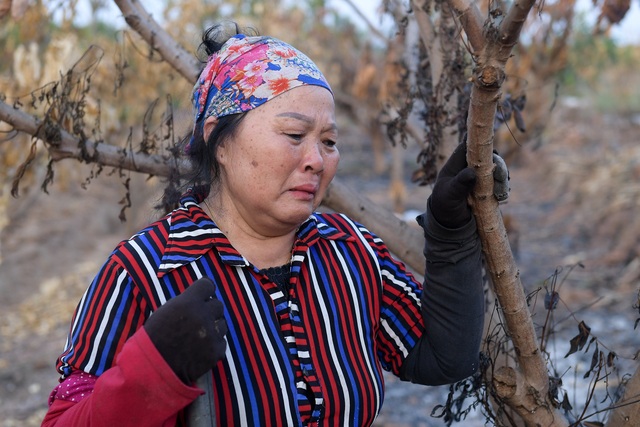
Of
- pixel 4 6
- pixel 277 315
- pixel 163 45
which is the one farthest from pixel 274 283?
pixel 4 6

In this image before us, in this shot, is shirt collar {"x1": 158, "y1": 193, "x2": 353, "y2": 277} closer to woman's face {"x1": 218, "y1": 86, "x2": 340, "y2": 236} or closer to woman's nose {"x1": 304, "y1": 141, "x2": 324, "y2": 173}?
woman's face {"x1": 218, "y1": 86, "x2": 340, "y2": 236}

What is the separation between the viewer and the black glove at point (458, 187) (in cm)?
150

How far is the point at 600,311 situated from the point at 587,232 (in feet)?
9.01

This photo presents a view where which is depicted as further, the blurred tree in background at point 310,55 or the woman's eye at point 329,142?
the blurred tree in background at point 310,55

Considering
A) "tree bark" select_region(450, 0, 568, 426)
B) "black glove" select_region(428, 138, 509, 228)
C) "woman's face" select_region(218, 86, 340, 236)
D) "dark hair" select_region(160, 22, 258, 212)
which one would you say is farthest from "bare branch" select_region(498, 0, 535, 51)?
"dark hair" select_region(160, 22, 258, 212)

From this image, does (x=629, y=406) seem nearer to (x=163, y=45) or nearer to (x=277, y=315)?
(x=277, y=315)

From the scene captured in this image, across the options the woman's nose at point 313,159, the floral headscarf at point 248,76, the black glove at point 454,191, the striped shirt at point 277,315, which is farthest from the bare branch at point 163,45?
the black glove at point 454,191

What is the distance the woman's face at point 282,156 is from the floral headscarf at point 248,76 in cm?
3

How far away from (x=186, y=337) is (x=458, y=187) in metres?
0.60

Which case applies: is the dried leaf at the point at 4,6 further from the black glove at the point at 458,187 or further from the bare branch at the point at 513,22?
the bare branch at the point at 513,22

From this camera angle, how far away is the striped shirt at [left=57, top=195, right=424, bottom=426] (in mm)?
1467

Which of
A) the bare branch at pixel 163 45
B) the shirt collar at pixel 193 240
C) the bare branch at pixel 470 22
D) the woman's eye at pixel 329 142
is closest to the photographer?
the bare branch at pixel 470 22

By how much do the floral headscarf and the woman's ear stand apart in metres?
0.01

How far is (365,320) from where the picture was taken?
1729mm
